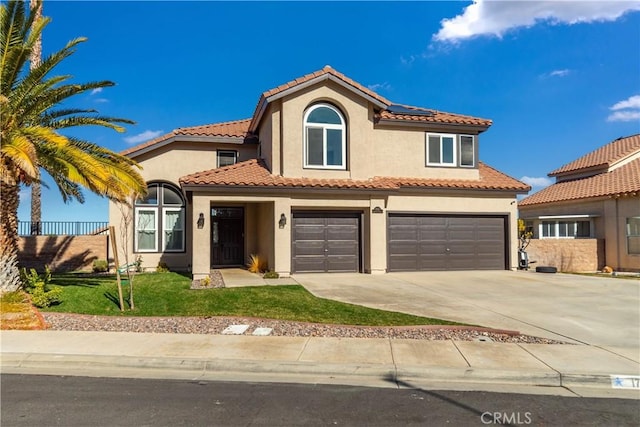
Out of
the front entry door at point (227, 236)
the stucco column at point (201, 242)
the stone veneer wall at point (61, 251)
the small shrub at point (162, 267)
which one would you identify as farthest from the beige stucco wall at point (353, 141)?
the stone veneer wall at point (61, 251)

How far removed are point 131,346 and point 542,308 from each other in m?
9.21

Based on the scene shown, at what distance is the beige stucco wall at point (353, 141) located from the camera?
16.8 m

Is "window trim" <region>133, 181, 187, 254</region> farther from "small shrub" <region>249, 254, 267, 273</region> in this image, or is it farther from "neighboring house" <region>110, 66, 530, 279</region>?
"small shrub" <region>249, 254, 267, 273</region>

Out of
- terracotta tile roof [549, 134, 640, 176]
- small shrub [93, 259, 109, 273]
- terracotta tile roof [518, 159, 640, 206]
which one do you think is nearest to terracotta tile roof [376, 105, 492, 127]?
terracotta tile roof [518, 159, 640, 206]

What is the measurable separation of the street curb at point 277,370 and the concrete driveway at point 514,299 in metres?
2.26

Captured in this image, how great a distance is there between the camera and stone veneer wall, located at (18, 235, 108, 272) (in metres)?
17.9

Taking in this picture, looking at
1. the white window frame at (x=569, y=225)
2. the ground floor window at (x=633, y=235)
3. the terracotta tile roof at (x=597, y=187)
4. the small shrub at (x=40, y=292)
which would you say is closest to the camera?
the small shrub at (x=40, y=292)

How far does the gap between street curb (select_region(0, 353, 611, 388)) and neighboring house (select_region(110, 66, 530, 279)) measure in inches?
316

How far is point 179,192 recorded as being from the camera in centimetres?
1923

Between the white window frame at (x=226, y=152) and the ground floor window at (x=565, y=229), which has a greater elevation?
the white window frame at (x=226, y=152)

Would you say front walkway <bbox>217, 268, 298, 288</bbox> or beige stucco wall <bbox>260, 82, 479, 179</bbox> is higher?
beige stucco wall <bbox>260, 82, 479, 179</bbox>

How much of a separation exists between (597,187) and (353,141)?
14506 millimetres

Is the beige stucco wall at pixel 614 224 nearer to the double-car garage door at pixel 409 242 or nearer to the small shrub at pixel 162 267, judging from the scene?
the double-car garage door at pixel 409 242

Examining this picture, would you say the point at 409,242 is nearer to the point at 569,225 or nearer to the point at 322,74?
the point at 322,74
